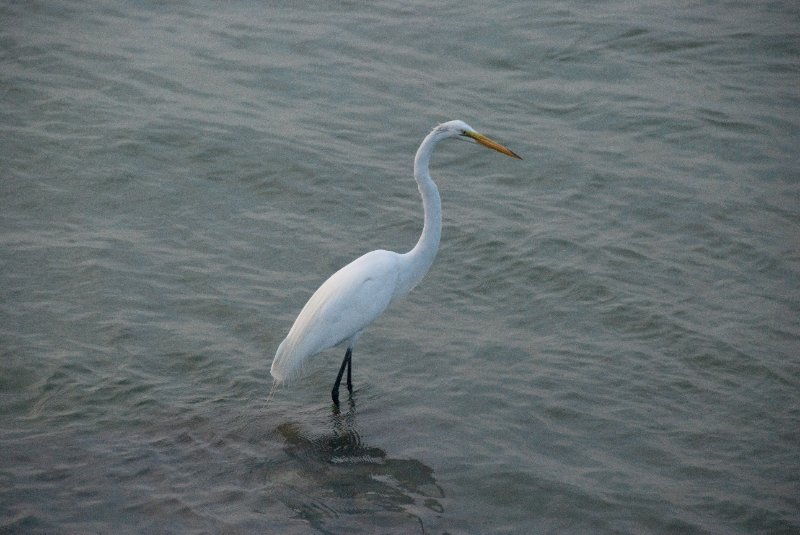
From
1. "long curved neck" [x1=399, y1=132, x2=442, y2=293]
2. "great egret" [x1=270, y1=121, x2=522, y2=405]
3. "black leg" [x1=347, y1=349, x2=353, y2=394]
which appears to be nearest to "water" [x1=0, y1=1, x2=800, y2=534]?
"black leg" [x1=347, y1=349, x2=353, y2=394]

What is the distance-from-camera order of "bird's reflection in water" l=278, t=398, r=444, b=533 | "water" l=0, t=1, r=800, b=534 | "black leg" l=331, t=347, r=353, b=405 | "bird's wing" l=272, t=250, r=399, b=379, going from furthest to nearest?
"black leg" l=331, t=347, r=353, b=405 < "bird's wing" l=272, t=250, r=399, b=379 < "water" l=0, t=1, r=800, b=534 < "bird's reflection in water" l=278, t=398, r=444, b=533

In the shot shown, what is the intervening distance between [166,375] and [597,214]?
4025 millimetres

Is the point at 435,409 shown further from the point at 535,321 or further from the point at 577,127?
the point at 577,127

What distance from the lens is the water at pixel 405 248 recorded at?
5.46 meters

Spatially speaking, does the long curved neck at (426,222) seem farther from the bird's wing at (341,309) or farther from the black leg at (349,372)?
the black leg at (349,372)

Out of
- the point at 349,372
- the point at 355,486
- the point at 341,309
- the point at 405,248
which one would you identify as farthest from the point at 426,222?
the point at 355,486

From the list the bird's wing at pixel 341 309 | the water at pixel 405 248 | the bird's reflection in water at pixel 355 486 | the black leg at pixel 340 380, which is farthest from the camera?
the black leg at pixel 340 380

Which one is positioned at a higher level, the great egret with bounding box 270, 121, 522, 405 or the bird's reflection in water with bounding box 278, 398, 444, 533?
the great egret with bounding box 270, 121, 522, 405

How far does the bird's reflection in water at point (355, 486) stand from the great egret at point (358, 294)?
437 millimetres

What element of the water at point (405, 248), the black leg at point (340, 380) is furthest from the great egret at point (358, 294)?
the water at point (405, 248)

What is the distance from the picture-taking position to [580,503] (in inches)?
210

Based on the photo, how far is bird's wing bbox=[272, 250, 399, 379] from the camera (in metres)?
6.06

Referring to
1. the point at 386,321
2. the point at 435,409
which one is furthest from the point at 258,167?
the point at 435,409

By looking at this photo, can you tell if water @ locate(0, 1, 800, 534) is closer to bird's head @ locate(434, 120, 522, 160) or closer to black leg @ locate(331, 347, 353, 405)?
black leg @ locate(331, 347, 353, 405)
